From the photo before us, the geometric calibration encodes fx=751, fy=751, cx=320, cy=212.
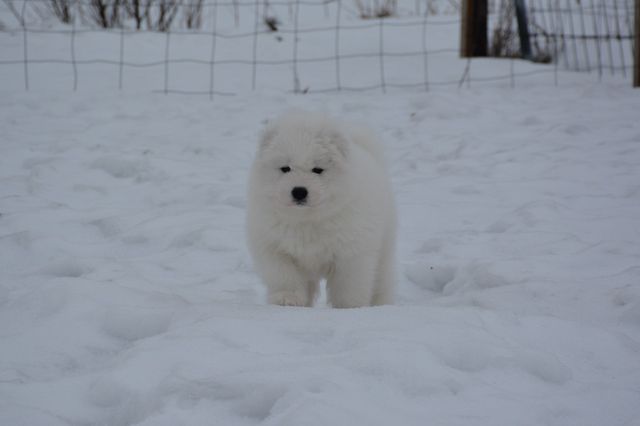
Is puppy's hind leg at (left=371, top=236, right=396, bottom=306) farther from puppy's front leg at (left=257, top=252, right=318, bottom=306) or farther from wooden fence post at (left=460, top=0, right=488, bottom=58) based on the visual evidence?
wooden fence post at (left=460, top=0, right=488, bottom=58)

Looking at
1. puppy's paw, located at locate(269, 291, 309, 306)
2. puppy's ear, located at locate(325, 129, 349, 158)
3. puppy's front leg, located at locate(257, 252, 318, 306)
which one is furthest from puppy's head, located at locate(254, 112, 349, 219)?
puppy's paw, located at locate(269, 291, 309, 306)

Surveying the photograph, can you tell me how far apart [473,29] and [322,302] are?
6.03m

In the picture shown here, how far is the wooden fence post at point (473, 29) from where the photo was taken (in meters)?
8.95

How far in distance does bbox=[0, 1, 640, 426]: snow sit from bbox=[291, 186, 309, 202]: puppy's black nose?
45 centimetres

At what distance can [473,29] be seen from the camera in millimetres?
9164

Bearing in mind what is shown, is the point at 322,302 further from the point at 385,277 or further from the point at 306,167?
the point at 306,167

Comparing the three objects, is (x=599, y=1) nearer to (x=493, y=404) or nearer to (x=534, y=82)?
(x=534, y=82)

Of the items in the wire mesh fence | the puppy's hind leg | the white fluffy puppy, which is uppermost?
the wire mesh fence

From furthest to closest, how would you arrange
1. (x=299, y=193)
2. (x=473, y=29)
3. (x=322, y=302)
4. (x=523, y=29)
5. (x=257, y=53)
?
(x=257, y=53) → (x=523, y=29) → (x=473, y=29) → (x=322, y=302) → (x=299, y=193)

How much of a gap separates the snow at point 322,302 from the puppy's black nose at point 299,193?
454 millimetres

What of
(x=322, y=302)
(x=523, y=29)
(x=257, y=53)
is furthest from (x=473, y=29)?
(x=322, y=302)

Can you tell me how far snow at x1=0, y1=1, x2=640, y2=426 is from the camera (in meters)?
2.16

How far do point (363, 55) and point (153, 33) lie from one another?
2.82 metres

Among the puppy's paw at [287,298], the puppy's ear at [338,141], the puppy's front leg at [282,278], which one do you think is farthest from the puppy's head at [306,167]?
the puppy's paw at [287,298]
